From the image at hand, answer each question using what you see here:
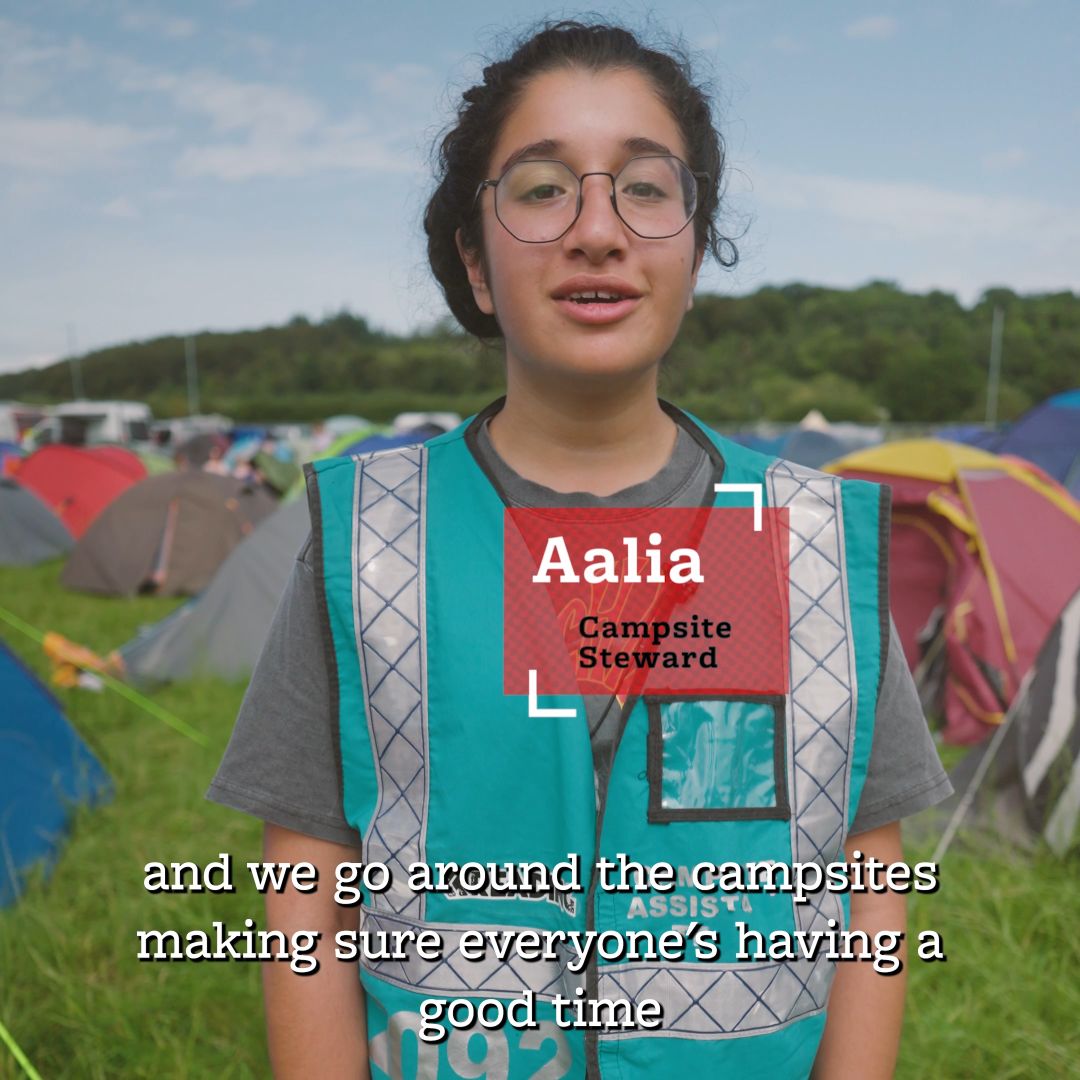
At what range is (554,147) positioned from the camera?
1.00 m

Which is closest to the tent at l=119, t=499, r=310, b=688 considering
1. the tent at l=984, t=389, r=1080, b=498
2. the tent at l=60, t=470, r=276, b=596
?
the tent at l=60, t=470, r=276, b=596

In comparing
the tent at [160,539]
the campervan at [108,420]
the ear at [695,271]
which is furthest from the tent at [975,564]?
the campervan at [108,420]

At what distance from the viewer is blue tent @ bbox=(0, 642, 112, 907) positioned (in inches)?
111

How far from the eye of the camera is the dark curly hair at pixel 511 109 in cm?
108

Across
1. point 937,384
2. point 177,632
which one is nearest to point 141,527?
point 177,632

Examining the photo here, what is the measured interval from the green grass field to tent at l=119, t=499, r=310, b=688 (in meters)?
1.83

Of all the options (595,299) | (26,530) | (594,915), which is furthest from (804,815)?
(26,530)

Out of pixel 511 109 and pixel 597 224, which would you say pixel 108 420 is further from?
pixel 597 224

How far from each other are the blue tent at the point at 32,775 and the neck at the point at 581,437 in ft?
8.28

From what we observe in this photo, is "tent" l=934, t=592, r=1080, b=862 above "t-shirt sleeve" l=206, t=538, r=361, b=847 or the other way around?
the other way around

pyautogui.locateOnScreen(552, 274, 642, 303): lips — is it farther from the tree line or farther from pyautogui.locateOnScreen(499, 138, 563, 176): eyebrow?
the tree line

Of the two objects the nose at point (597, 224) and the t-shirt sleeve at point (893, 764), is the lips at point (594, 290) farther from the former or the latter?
the t-shirt sleeve at point (893, 764)

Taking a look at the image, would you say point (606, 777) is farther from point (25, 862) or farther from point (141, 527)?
point (141, 527)
